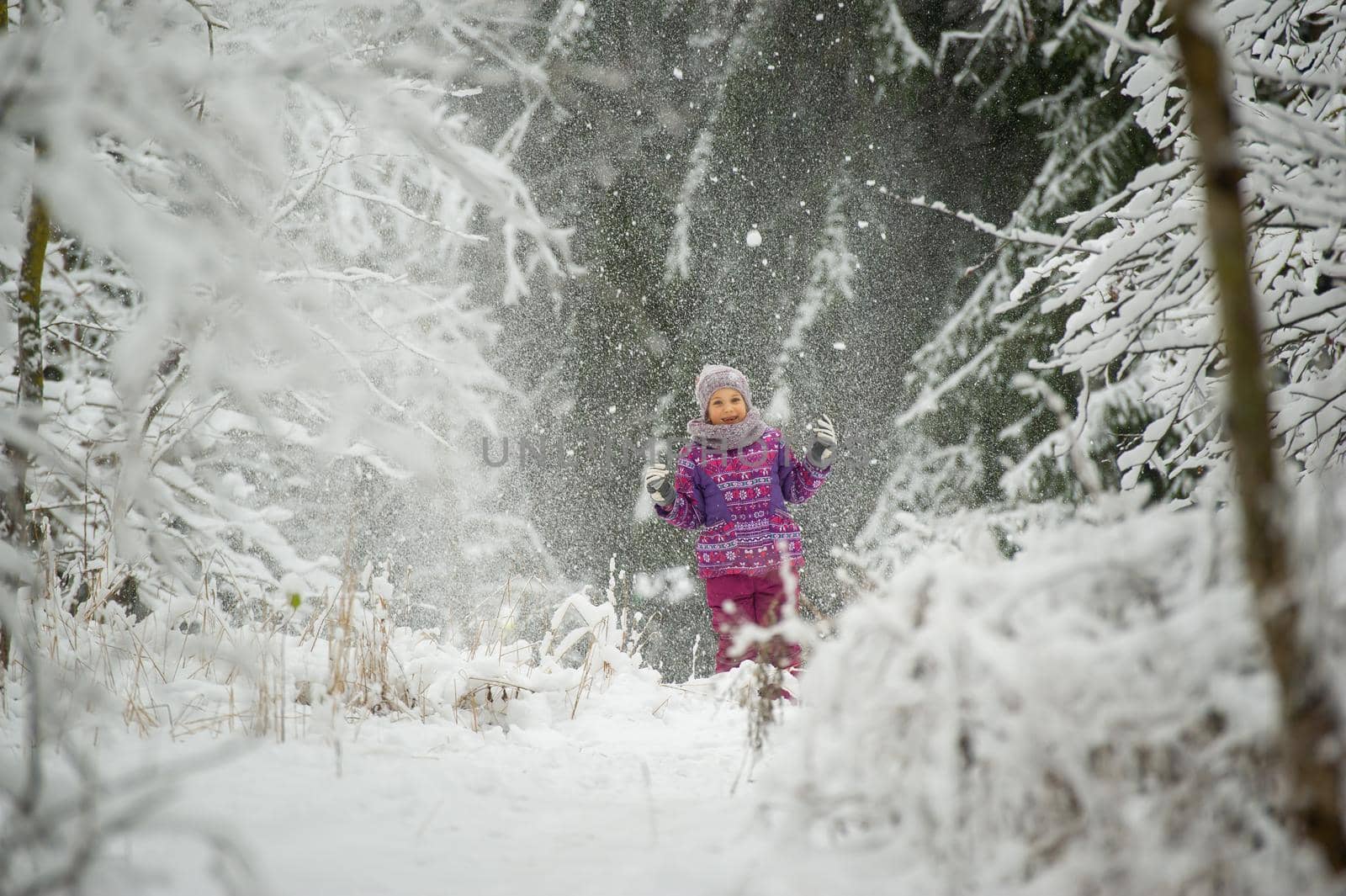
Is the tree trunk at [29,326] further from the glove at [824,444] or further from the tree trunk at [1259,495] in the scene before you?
the glove at [824,444]

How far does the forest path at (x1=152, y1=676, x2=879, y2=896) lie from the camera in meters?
1.24

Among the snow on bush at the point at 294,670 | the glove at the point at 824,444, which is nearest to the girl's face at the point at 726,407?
the glove at the point at 824,444

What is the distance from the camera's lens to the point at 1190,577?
42.0 inches

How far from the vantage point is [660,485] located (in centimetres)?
407

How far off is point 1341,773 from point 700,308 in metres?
6.42

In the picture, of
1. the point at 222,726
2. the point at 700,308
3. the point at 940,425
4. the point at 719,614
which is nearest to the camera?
the point at 222,726

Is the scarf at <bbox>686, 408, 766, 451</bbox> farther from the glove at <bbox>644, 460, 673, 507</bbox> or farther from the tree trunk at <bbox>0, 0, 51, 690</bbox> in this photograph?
the tree trunk at <bbox>0, 0, 51, 690</bbox>

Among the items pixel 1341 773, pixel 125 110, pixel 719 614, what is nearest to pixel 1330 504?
pixel 1341 773

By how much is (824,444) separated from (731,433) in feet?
1.69

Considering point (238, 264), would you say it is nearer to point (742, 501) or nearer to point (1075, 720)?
point (1075, 720)

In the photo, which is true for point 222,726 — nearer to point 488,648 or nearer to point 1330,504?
point 488,648

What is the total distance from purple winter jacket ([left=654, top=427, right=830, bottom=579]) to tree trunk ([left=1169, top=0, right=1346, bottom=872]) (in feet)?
11.5

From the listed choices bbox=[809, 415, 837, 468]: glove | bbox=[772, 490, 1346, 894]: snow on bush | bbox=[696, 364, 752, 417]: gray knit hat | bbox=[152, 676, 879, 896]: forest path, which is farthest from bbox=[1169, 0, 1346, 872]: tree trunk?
bbox=[696, 364, 752, 417]: gray knit hat

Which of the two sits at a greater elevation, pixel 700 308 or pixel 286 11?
pixel 286 11
